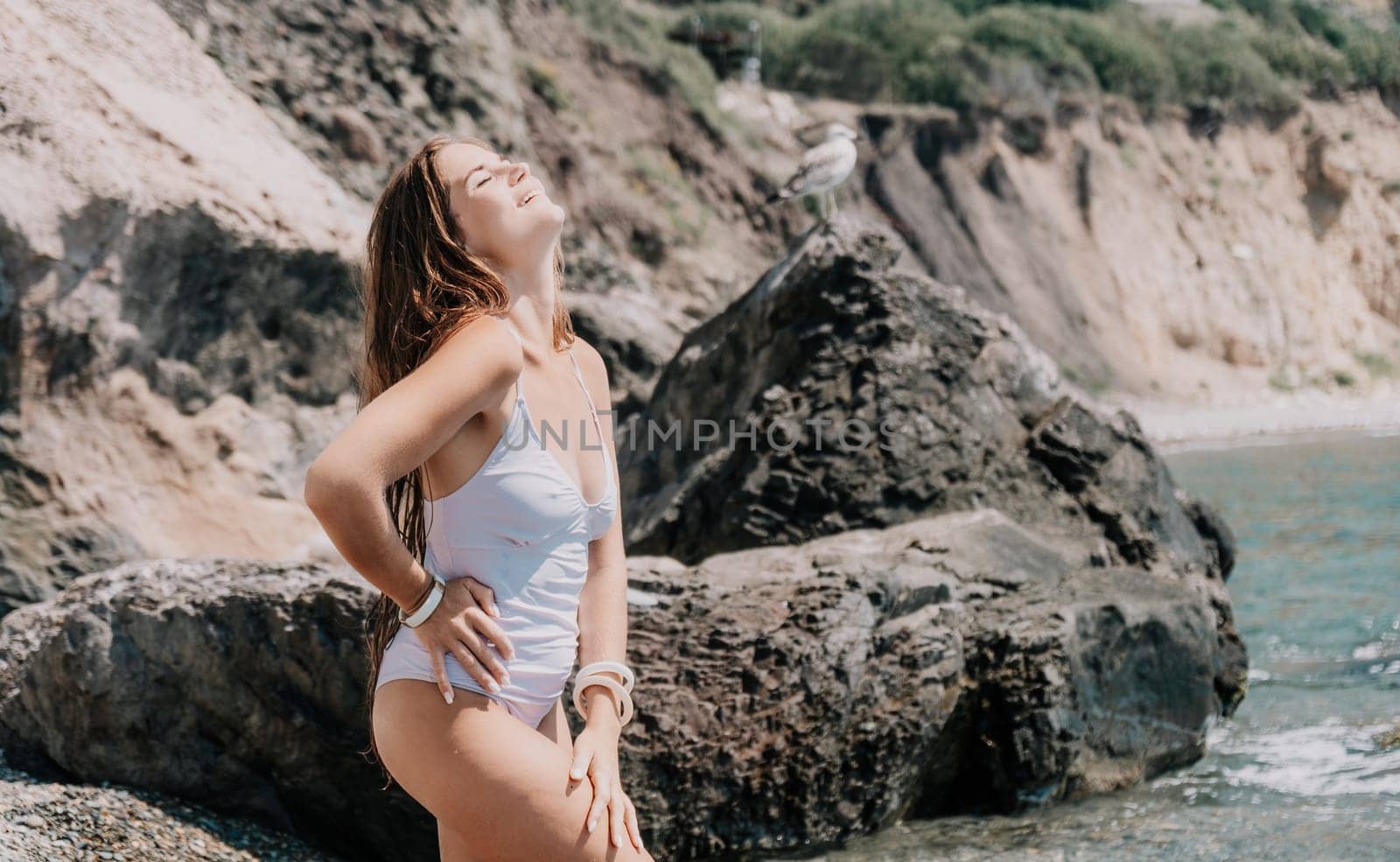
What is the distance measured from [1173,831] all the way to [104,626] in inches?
145

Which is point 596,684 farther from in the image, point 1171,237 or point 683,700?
point 1171,237

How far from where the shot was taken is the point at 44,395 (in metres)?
7.07

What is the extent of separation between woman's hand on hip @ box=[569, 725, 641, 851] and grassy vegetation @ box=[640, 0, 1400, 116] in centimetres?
2650

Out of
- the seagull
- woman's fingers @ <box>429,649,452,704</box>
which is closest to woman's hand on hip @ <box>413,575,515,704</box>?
woman's fingers @ <box>429,649,452,704</box>

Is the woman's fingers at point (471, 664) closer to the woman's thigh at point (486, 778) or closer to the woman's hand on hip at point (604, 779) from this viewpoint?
the woman's thigh at point (486, 778)

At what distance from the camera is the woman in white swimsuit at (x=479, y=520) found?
75.2 inches

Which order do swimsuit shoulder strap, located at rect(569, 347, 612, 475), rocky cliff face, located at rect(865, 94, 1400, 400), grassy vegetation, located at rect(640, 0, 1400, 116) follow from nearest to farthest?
1. swimsuit shoulder strap, located at rect(569, 347, 612, 475)
2. rocky cliff face, located at rect(865, 94, 1400, 400)
3. grassy vegetation, located at rect(640, 0, 1400, 116)

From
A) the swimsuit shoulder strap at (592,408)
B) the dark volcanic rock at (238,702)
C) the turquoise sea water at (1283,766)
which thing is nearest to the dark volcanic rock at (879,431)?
the turquoise sea water at (1283,766)

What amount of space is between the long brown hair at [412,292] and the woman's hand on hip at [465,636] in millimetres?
206

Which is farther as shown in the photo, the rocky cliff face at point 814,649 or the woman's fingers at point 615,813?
the rocky cliff face at point 814,649

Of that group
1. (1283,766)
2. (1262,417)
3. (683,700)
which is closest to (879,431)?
(683,700)

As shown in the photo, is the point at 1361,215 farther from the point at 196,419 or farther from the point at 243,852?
the point at 243,852

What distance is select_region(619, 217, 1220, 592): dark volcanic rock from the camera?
5.78 metres

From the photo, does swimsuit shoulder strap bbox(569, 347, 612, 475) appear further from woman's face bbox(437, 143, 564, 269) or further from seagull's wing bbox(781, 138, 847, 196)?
seagull's wing bbox(781, 138, 847, 196)
